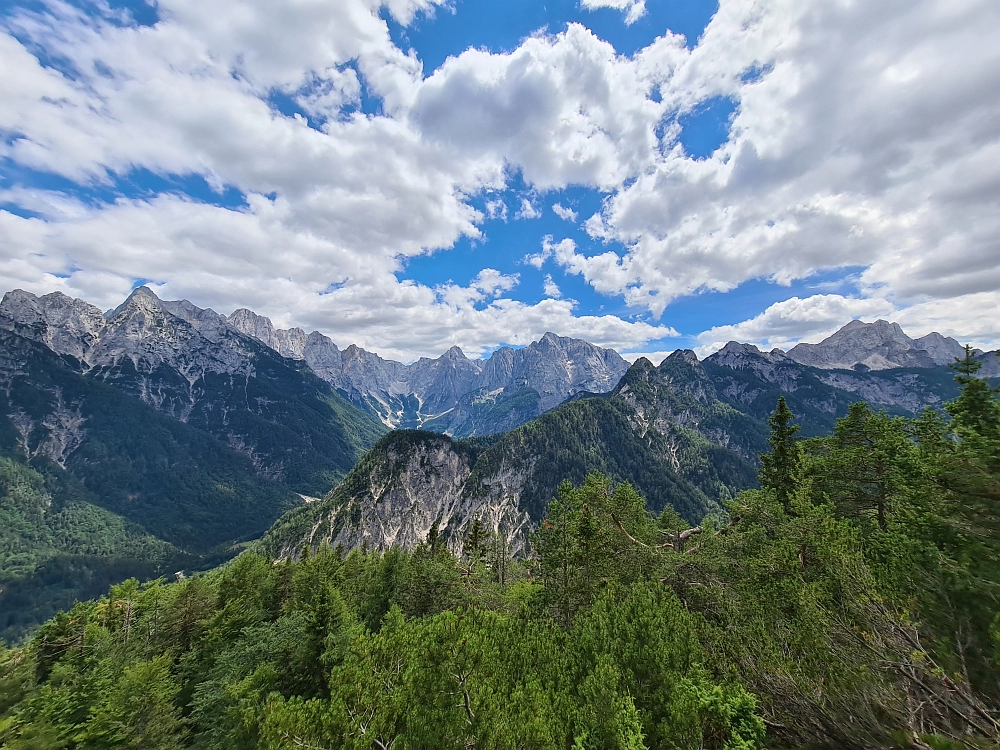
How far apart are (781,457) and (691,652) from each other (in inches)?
1145

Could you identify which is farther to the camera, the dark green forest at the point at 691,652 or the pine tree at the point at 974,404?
the pine tree at the point at 974,404

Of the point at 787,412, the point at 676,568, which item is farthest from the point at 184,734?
the point at 787,412

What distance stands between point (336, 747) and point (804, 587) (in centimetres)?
1818

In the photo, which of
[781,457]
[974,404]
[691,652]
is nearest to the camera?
[691,652]

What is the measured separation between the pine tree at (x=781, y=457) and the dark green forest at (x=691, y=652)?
4.39 ft

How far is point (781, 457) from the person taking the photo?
38406 mm

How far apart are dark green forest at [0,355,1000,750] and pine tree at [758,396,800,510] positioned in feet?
4.39

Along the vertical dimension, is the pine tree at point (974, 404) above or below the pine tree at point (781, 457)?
above

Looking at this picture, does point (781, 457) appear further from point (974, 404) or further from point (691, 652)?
point (691, 652)

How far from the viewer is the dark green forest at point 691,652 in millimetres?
11414

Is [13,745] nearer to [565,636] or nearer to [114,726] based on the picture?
[114,726]

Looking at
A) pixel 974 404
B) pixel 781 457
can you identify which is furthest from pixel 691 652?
pixel 781 457

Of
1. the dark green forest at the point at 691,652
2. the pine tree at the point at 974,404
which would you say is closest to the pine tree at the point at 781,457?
the dark green forest at the point at 691,652

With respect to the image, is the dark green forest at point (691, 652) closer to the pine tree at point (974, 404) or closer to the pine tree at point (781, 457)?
the pine tree at point (974, 404)
